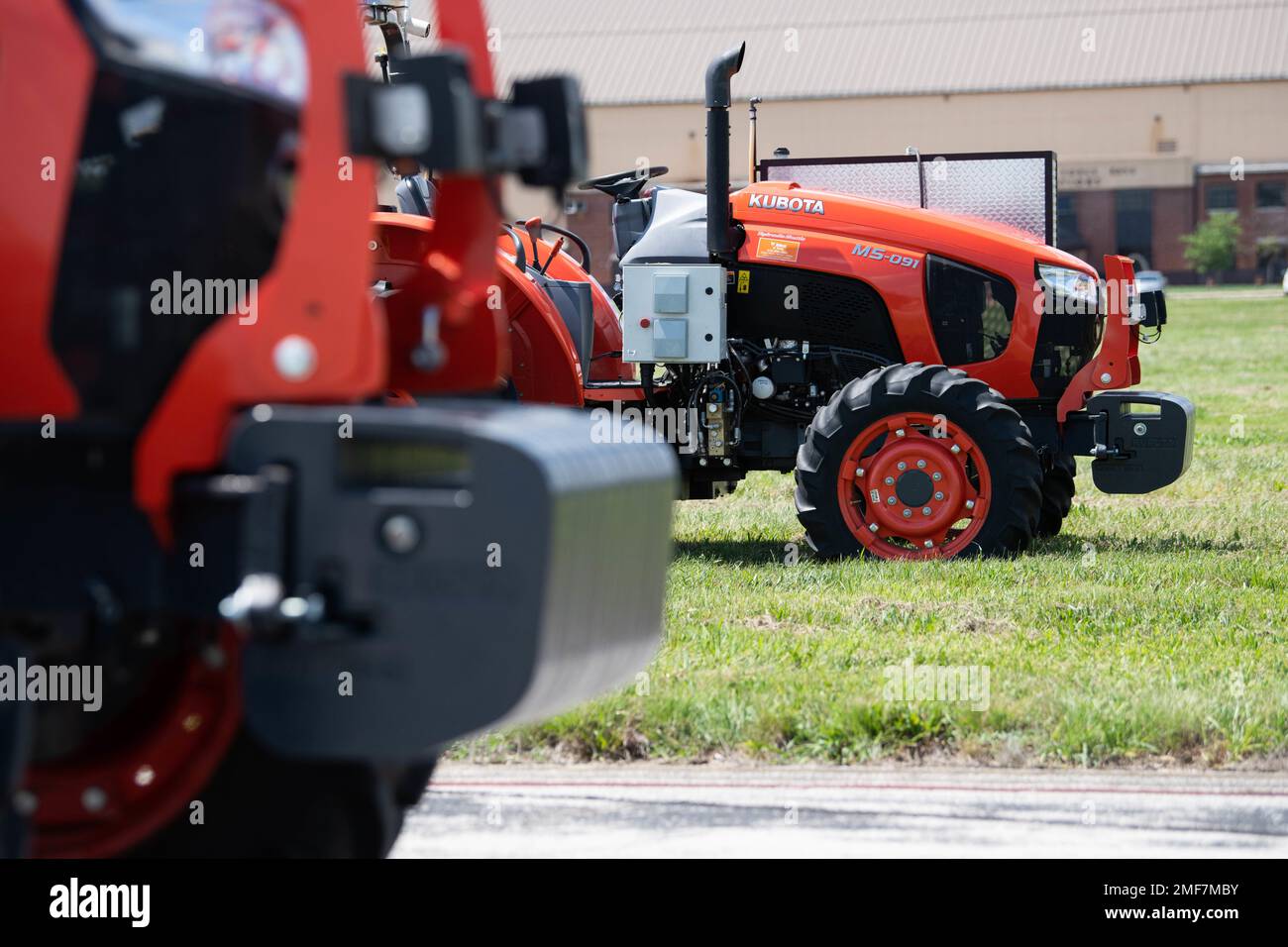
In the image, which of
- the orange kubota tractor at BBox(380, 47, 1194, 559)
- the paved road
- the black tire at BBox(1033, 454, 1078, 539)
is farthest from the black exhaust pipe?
the paved road

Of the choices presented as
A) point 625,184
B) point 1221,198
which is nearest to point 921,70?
point 1221,198

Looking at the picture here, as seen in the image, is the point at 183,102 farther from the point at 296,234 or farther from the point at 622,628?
the point at 622,628

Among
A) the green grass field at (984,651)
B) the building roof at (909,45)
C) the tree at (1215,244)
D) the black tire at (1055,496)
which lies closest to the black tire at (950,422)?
the green grass field at (984,651)

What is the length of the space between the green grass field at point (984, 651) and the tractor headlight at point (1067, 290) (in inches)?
50.4

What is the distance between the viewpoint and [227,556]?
3326mm

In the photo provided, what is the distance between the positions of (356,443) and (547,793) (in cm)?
255

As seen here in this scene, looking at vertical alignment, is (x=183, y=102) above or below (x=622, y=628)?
above

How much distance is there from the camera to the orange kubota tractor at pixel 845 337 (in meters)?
9.66

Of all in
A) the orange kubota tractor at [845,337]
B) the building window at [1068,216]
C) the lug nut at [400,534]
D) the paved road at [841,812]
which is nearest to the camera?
the lug nut at [400,534]

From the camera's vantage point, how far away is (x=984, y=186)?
10.9 metres

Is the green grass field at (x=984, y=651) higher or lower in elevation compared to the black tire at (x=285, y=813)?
lower

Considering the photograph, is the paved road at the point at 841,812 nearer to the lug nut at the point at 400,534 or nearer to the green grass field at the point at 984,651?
the green grass field at the point at 984,651

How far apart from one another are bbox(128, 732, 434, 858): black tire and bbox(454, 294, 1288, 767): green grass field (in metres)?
2.40
